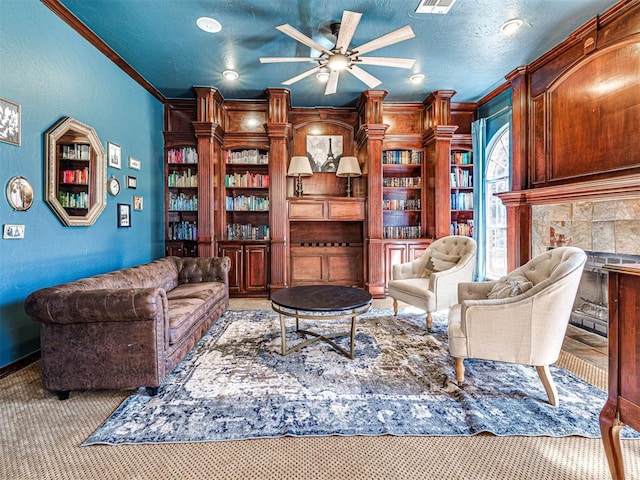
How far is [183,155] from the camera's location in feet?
15.5

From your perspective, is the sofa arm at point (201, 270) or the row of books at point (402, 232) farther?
the row of books at point (402, 232)

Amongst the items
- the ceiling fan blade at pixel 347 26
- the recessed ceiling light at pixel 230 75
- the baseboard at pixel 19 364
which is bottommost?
the baseboard at pixel 19 364

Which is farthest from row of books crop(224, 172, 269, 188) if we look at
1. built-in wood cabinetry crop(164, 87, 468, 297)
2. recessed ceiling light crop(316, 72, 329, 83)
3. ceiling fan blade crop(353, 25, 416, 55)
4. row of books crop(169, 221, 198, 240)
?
ceiling fan blade crop(353, 25, 416, 55)

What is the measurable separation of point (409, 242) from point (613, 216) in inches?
96.5

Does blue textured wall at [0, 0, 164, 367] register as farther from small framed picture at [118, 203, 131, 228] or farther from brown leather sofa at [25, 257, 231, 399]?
brown leather sofa at [25, 257, 231, 399]

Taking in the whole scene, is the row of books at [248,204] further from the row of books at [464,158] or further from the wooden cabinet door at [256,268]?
the row of books at [464,158]

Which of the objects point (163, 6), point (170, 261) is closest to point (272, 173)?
point (170, 261)

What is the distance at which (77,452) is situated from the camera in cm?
151

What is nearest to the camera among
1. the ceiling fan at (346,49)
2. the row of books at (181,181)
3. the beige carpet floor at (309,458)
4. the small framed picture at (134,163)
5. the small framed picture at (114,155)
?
the beige carpet floor at (309,458)

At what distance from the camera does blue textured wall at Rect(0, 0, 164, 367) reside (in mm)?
2320

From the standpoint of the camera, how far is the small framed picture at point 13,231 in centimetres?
229

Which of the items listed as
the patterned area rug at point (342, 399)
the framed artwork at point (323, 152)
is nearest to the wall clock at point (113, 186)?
the patterned area rug at point (342, 399)

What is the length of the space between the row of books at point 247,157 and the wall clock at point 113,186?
171 centimetres

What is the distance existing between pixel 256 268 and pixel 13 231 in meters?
2.87
